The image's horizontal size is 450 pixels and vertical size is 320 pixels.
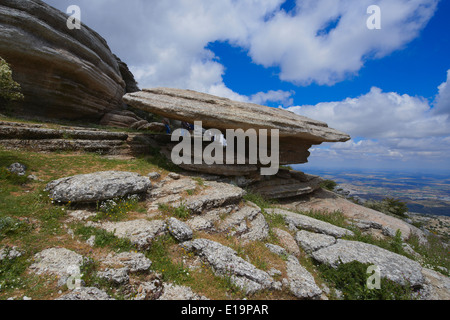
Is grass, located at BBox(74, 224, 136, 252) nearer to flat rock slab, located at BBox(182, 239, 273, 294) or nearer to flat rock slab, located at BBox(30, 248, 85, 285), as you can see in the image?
flat rock slab, located at BBox(30, 248, 85, 285)

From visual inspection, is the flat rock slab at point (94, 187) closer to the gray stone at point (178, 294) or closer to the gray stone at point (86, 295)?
the gray stone at point (86, 295)

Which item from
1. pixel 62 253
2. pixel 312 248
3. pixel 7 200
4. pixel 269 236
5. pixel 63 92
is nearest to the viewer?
pixel 62 253

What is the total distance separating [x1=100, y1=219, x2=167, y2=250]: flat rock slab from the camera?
6695 millimetres

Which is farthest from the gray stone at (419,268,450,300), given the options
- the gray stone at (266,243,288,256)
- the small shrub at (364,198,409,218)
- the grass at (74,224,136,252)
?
the small shrub at (364,198,409,218)

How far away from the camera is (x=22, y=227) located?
19.8ft

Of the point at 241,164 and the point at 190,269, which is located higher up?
the point at 241,164

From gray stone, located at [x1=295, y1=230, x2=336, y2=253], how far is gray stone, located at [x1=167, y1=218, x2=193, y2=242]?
6.58 m

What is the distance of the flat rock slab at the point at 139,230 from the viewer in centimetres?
670

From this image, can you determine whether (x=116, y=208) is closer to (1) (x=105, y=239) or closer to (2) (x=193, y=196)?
(1) (x=105, y=239)

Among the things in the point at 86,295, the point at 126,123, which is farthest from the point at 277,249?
the point at 126,123
